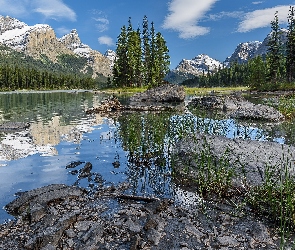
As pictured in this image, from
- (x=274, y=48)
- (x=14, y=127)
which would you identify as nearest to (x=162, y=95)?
(x=14, y=127)

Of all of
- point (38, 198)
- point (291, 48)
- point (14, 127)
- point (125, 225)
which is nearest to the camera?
point (125, 225)

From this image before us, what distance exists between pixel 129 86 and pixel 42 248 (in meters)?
101

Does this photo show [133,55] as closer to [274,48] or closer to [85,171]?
[274,48]

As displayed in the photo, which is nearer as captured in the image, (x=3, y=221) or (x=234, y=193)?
(x=3, y=221)

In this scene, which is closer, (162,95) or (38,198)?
(38,198)

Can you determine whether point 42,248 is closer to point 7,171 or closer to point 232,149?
point 7,171

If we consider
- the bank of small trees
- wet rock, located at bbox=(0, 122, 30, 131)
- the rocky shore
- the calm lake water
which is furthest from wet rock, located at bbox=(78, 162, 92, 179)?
the bank of small trees

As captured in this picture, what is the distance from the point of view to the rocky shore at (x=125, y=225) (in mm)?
6895

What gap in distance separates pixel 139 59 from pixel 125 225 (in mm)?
97725

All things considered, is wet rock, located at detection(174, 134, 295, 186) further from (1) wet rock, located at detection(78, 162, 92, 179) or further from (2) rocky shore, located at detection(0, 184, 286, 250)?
(1) wet rock, located at detection(78, 162, 92, 179)

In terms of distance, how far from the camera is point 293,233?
7273 millimetres

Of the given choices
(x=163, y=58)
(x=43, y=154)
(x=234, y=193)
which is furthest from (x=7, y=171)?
(x=163, y=58)

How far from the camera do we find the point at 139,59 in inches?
3996

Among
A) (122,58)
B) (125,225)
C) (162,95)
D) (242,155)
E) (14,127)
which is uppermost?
(122,58)
